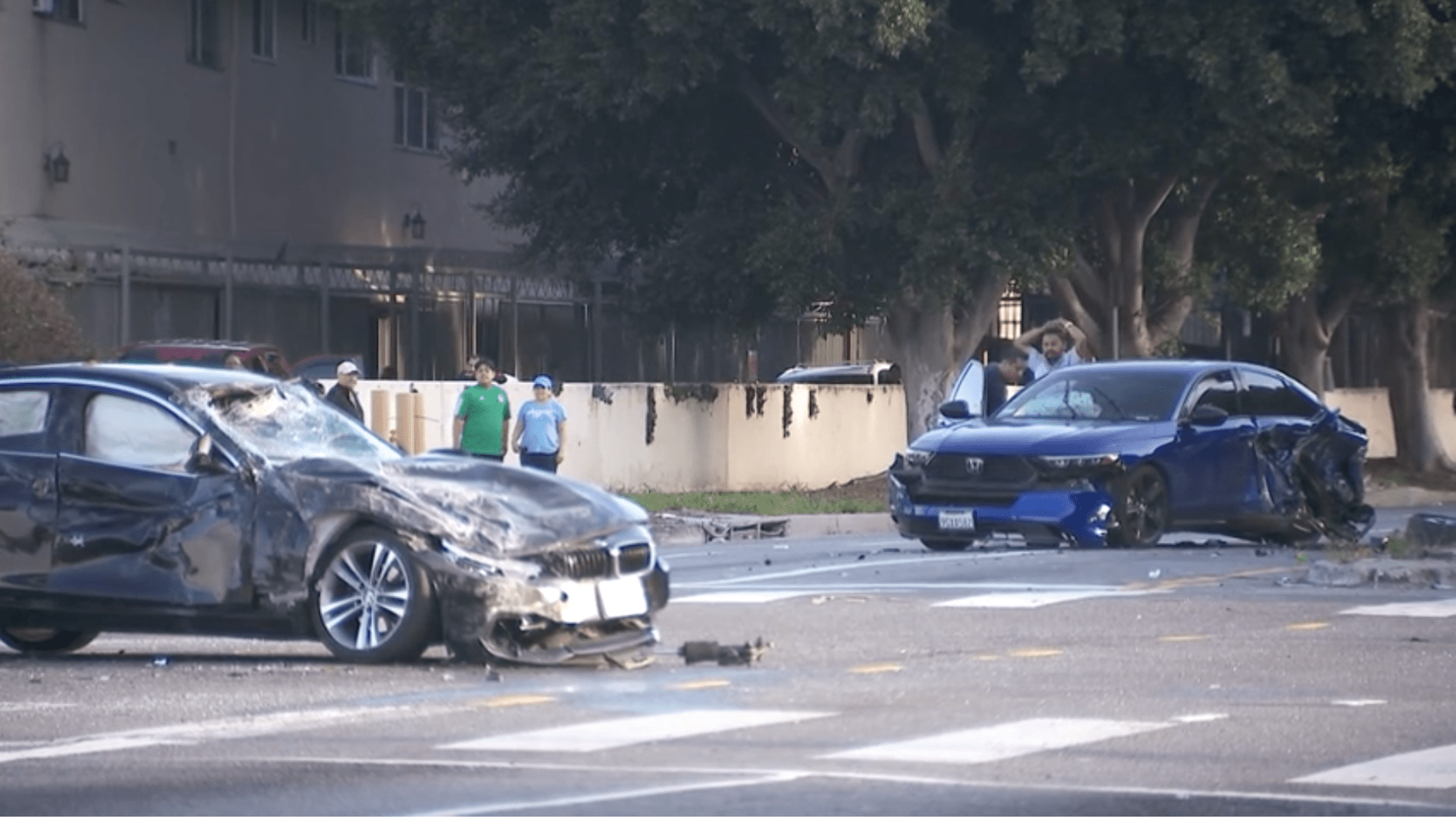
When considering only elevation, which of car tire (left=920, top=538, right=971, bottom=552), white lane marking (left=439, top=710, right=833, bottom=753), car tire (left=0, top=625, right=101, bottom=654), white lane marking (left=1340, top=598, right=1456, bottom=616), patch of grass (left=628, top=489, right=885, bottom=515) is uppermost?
patch of grass (left=628, top=489, right=885, bottom=515)

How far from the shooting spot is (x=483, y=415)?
24.2 meters

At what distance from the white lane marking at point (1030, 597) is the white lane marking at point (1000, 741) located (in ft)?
17.9

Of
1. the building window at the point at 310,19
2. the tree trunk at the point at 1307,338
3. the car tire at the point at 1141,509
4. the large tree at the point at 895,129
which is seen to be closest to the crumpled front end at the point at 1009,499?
the car tire at the point at 1141,509

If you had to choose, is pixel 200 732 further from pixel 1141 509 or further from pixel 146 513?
pixel 1141 509

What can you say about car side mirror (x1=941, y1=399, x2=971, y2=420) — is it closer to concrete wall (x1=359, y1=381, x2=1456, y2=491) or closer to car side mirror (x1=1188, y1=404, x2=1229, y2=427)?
car side mirror (x1=1188, y1=404, x2=1229, y2=427)

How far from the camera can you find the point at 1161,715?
396 inches

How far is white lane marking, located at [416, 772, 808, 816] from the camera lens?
776 cm

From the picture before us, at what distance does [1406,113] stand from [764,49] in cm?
878

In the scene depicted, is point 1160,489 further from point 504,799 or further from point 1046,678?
point 504,799

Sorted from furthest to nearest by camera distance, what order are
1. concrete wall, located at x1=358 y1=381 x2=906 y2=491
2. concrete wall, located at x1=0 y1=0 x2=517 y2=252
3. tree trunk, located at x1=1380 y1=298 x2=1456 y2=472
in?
tree trunk, located at x1=1380 y1=298 x2=1456 y2=472 → concrete wall, located at x1=0 y1=0 x2=517 y2=252 → concrete wall, located at x1=358 y1=381 x2=906 y2=491

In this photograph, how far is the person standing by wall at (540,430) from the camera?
24641 millimetres

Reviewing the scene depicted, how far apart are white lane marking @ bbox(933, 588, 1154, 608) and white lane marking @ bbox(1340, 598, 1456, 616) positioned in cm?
151

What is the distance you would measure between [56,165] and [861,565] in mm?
19950

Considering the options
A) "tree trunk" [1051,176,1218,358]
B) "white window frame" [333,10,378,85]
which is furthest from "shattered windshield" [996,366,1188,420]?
"white window frame" [333,10,378,85]
